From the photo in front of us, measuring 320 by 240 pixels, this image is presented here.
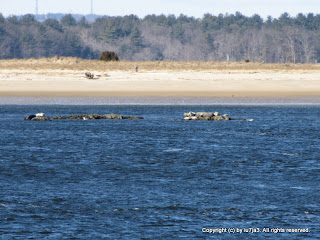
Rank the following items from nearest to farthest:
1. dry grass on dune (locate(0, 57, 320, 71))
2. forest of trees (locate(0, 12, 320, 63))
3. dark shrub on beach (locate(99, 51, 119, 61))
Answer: dry grass on dune (locate(0, 57, 320, 71))
dark shrub on beach (locate(99, 51, 119, 61))
forest of trees (locate(0, 12, 320, 63))

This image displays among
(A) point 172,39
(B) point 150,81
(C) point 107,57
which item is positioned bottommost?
(B) point 150,81

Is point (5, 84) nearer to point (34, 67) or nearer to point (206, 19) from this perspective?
point (34, 67)

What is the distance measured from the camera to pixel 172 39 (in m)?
173

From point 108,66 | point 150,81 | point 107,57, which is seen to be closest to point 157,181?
point 150,81

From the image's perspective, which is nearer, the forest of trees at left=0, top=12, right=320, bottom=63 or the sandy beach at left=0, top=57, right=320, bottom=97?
the sandy beach at left=0, top=57, right=320, bottom=97

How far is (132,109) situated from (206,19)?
149 metres

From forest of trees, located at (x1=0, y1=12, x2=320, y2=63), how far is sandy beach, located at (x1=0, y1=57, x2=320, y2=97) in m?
69.0

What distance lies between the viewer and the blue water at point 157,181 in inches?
464

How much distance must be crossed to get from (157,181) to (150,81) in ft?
129

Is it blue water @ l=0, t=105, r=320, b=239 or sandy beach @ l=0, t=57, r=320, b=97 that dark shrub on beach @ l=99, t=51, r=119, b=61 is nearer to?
sandy beach @ l=0, t=57, r=320, b=97

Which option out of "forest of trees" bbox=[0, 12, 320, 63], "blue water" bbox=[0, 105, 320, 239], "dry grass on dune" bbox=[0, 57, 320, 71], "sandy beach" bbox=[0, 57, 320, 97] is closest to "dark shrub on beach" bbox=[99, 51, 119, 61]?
"dry grass on dune" bbox=[0, 57, 320, 71]

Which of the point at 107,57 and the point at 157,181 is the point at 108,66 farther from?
the point at 157,181

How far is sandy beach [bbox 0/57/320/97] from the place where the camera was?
1954 inches

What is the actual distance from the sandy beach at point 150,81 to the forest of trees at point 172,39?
69.0 metres
